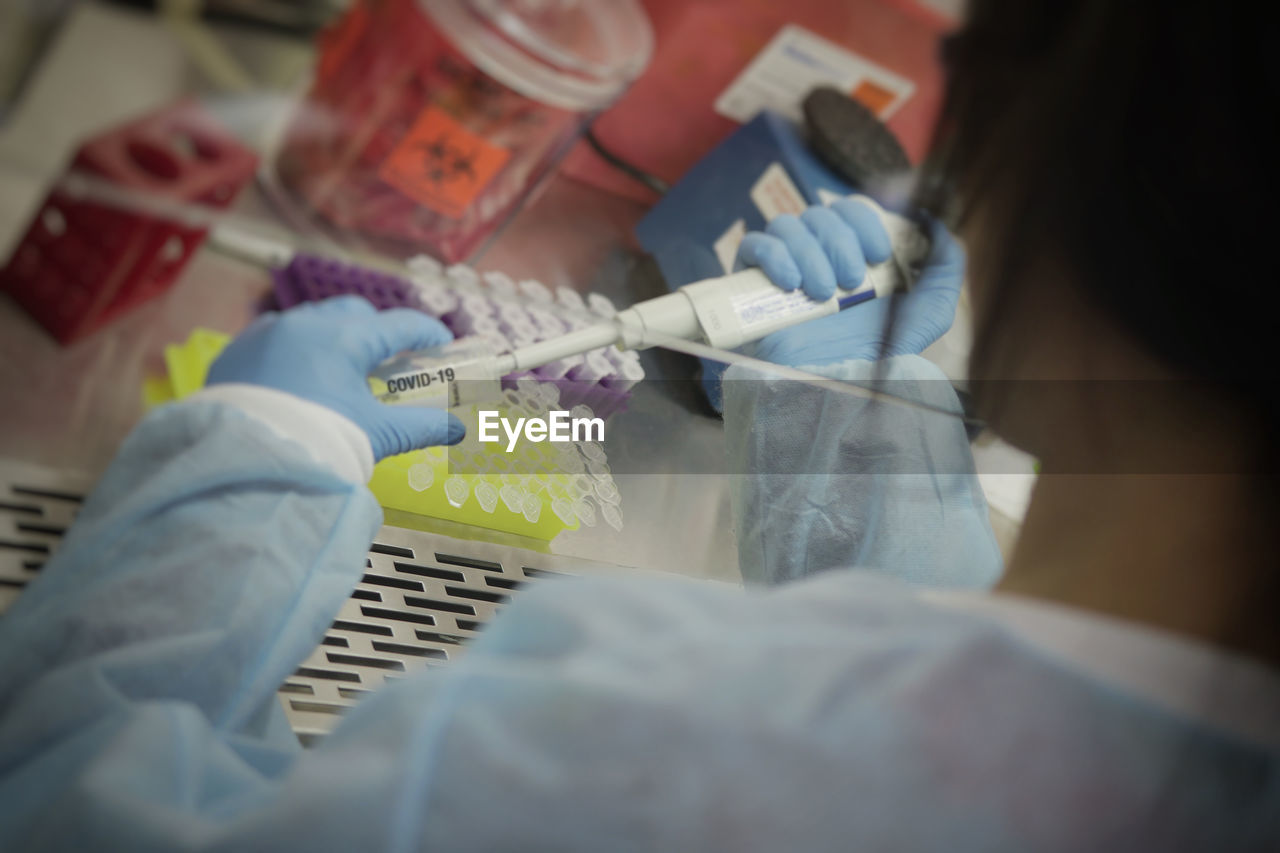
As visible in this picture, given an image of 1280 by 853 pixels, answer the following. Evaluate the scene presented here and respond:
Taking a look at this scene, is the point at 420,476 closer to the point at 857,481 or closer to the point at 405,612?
the point at 405,612

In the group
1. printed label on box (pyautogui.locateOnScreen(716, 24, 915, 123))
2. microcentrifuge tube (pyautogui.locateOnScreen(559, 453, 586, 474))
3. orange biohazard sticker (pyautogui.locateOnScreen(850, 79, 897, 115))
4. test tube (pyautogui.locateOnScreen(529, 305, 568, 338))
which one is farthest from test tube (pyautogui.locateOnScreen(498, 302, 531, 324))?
orange biohazard sticker (pyautogui.locateOnScreen(850, 79, 897, 115))

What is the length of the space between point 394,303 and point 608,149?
24cm

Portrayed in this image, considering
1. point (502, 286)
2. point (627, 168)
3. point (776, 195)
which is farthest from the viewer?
point (776, 195)

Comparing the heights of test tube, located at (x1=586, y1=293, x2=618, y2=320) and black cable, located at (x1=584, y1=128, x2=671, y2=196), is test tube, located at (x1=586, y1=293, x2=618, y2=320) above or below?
below

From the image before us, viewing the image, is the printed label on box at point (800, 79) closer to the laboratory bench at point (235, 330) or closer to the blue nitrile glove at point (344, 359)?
the laboratory bench at point (235, 330)

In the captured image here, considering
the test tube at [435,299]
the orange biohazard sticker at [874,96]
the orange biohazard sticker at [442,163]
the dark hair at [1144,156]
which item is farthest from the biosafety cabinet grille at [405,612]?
the orange biohazard sticker at [874,96]

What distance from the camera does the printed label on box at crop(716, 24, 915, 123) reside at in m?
1.03

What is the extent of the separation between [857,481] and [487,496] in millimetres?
400

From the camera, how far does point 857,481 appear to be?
0.98 meters

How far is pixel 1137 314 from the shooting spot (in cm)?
Answer: 56

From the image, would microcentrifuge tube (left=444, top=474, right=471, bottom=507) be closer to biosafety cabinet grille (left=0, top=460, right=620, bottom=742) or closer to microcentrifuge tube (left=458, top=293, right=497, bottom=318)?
biosafety cabinet grille (left=0, top=460, right=620, bottom=742)

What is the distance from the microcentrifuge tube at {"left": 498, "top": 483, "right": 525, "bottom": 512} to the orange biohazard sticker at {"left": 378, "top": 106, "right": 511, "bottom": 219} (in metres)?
0.27

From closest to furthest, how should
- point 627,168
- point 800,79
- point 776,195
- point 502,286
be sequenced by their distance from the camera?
point 502,286 → point 627,168 → point 776,195 → point 800,79

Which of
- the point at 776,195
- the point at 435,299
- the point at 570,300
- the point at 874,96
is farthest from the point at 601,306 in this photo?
the point at 874,96
